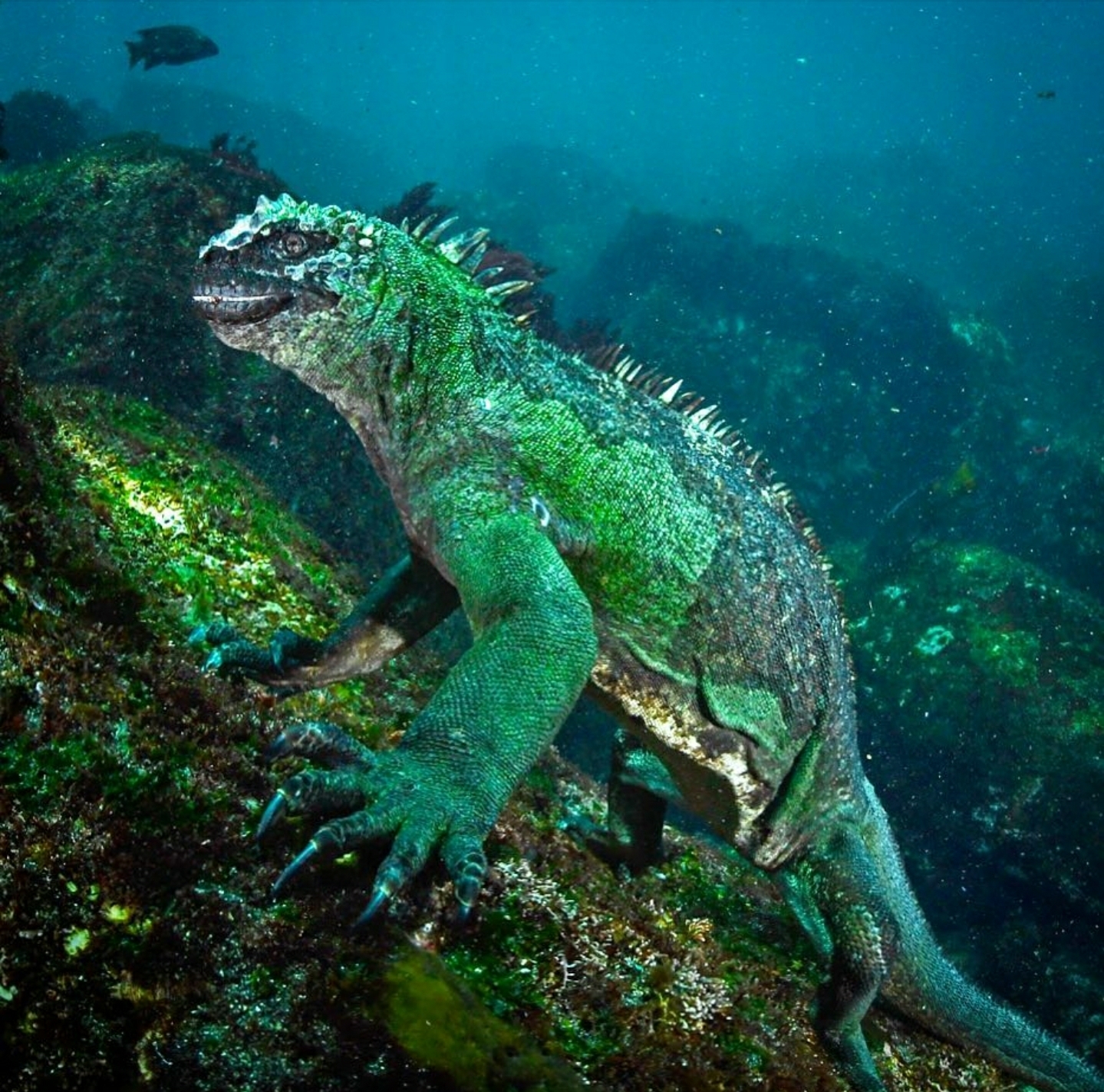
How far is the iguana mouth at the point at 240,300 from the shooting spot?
3.32 meters

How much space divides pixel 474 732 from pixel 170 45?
19.1 m

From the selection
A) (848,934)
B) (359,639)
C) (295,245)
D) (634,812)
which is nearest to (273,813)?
(359,639)

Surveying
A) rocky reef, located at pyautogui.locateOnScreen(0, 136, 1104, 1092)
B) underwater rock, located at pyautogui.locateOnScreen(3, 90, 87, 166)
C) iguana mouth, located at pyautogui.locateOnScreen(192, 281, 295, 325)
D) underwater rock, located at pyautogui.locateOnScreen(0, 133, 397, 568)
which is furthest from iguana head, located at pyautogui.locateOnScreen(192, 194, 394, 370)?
underwater rock, located at pyautogui.locateOnScreen(3, 90, 87, 166)

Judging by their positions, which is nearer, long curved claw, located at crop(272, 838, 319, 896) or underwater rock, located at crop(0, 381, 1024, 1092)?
underwater rock, located at crop(0, 381, 1024, 1092)

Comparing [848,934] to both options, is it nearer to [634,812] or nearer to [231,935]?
[634,812]

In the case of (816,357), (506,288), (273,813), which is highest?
(816,357)

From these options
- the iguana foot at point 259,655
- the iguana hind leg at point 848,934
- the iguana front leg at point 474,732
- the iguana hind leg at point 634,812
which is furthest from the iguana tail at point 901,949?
the iguana foot at point 259,655

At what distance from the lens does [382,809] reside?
2199mm

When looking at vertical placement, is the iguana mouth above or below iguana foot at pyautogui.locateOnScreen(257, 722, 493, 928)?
above

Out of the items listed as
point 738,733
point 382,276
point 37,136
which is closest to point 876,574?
point 738,733

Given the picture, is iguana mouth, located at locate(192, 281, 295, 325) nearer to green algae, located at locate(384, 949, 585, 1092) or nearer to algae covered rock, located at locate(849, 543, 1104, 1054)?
green algae, located at locate(384, 949, 585, 1092)

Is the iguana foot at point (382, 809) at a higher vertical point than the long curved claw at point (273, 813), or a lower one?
higher

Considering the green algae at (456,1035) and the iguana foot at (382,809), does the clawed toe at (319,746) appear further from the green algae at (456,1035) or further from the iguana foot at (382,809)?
the green algae at (456,1035)

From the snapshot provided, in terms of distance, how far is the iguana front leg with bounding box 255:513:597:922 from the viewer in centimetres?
212
